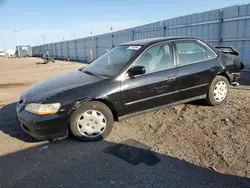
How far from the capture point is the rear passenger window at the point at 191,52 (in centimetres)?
411

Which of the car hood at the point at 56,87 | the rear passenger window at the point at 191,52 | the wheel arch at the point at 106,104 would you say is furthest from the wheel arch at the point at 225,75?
the car hood at the point at 56,87

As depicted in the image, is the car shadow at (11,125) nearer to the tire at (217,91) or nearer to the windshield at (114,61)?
the windshield at (114,61)

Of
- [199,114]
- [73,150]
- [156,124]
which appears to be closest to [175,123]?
[156,124]

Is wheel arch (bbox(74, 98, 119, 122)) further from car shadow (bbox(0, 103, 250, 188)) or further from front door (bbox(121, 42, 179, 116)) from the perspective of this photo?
car shadow (bbox(0, 103, 250, 188))

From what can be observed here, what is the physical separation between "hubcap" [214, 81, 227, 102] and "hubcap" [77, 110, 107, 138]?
2.65 metres

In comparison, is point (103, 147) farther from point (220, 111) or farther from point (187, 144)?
point (220, 111)

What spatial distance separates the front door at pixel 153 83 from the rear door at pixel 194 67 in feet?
0.59

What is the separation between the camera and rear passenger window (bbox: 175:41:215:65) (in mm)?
4113

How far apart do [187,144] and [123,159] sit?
103 cm

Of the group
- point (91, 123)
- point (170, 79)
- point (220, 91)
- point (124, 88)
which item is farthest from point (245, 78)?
point (91, 123)

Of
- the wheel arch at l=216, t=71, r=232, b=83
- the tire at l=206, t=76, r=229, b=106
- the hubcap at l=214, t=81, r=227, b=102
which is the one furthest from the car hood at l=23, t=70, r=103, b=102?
the wheel arch at l=216, t=71, r=232, b=83

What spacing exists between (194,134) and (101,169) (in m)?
1.70

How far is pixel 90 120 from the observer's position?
3.36m

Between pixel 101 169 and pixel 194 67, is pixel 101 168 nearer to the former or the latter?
pixel 101 169
